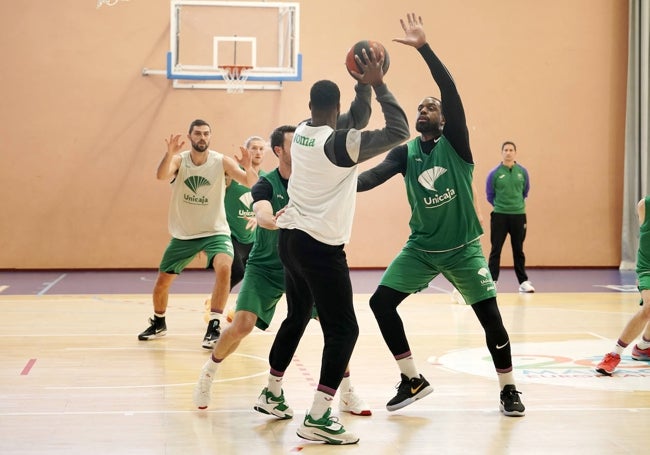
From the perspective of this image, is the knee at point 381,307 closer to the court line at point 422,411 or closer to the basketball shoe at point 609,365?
the court line at point 422,411

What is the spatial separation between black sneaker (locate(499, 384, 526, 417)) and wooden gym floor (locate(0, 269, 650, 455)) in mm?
59

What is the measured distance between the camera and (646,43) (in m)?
15.4

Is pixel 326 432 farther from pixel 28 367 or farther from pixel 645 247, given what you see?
pixel 28 367

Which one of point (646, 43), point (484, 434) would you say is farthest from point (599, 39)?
point (484, 434)

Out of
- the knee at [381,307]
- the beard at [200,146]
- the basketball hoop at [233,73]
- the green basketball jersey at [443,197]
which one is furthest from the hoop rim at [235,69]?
the knee at [381,307]

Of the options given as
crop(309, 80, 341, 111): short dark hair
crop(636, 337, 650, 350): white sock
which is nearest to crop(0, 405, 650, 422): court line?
crop(636, 337, 650, 350): white sock

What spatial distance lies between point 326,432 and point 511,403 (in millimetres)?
1281

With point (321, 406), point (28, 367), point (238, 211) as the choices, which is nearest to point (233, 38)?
point (238, 211)

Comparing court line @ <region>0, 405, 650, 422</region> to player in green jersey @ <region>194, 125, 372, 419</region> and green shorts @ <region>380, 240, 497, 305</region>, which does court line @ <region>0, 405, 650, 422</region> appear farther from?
green shorts @ <region>380, 240, 497, 305</region>

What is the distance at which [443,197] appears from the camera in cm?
540

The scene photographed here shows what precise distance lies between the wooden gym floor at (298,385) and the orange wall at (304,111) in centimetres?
400

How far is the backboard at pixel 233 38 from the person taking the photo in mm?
13906

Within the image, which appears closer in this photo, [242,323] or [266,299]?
[242,323]

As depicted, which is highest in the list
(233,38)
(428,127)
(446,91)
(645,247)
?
(233,38)
